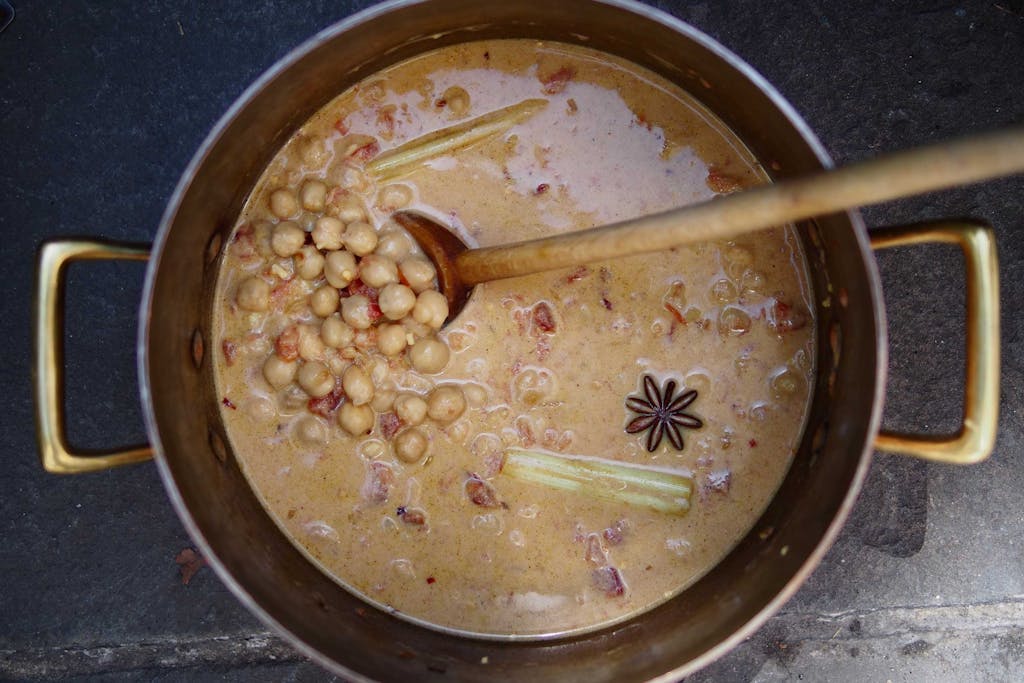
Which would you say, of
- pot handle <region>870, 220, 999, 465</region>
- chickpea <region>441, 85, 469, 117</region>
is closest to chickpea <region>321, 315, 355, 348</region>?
chickpea <region>441, 85, 469, 117</region>

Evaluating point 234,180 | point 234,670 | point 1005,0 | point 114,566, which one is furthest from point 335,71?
point 1005,0

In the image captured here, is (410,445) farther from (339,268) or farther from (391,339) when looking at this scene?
(339,268)

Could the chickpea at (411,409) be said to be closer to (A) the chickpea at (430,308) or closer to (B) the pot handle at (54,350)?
(A) the chickpea at (430,308)

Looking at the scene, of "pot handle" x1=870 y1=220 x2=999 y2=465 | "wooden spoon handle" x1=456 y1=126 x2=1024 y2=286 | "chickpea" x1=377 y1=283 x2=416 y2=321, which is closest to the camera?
"wooden spoon handle" x1=456 y1=126 x2=1024 y2=286

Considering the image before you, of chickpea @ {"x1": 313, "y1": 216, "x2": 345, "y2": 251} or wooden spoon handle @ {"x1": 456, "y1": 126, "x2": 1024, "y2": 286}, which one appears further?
chickpea @ {"x1": 313, "y1": 216, "x2": 345, "y2": 251}

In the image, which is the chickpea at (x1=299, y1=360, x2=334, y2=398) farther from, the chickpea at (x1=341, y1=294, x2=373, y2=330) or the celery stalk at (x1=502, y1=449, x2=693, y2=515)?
the celery stalk at (x1=502, y1=449, x2=693, y2=515)

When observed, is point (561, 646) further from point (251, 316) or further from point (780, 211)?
point (780, 211)

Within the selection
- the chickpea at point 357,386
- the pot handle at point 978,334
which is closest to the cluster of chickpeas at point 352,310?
the chickpea at point 357,386
